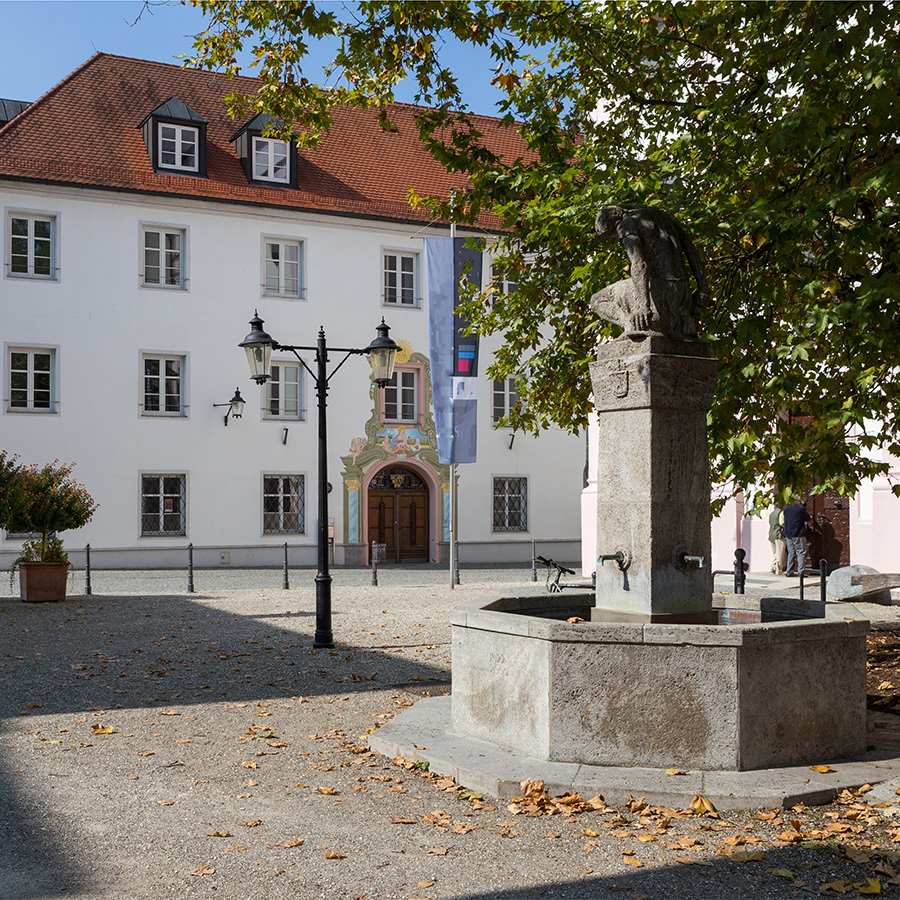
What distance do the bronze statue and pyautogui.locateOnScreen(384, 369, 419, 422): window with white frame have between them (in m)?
23.9

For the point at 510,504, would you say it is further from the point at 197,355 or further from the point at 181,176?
the point at 181,176

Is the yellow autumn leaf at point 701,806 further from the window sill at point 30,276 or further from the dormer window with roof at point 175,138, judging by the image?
the dormer window with roof at point 175,138

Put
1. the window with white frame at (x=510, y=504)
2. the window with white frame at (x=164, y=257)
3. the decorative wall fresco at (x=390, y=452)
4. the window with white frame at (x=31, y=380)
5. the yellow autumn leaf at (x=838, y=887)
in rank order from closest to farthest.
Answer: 1. the yellow autumn leaf at (x=838, y=887)
2. the window with white frame at (x=31, y=380)
3. the window with white frame at (x=164, y=257)
4. the decorative wall fresco at (x=390, y=452)
5. the window with white frame at (x=510, y=504)

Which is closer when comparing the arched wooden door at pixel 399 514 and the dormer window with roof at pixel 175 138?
the dormer window with roof at pixel 175 138

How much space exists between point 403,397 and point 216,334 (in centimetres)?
570

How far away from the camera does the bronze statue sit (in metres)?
7.20

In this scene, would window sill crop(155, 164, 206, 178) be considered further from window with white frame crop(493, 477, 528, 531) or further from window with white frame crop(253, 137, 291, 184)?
window with white frame crop(493, 477, 528, 531)

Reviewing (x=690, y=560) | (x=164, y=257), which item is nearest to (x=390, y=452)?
(x=164, y=257)

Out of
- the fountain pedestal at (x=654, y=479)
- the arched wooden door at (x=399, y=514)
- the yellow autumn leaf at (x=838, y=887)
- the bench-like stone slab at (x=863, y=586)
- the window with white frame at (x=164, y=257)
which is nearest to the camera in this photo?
the yellow autumn leaf at (x=838, y=887)

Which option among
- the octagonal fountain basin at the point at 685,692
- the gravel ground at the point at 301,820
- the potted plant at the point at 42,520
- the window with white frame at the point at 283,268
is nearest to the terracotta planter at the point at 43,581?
the potted plant at the point at 42,520

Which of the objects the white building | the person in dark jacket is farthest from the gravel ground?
the white building

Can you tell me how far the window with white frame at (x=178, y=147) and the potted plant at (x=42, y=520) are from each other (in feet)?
41.9

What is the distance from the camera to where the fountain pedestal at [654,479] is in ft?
22.7

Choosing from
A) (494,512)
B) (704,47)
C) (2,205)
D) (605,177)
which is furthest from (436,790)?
(494,512)
